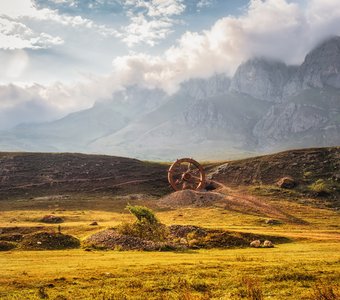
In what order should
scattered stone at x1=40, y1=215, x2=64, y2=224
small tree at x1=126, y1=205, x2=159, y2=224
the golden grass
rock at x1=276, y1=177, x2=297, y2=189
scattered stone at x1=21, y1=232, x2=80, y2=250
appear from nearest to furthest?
the golden grass, scattered stone at x1=21, y1=232, x2=80, y2=250, small tree at x1=126, y1=205, x2=159, y2=224, scattered stone at x1=40, y1=215, x2=64, y2=224, rock at x1=276, y1=177, x2=297, y2=189

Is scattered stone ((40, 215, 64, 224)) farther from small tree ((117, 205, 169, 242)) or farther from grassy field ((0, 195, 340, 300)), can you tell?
grassy field ((0, 195, 340, 300))

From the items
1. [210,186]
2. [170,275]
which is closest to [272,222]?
[210,186]

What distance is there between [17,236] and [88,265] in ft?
65.6

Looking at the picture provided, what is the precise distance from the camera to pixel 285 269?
95.3 feet

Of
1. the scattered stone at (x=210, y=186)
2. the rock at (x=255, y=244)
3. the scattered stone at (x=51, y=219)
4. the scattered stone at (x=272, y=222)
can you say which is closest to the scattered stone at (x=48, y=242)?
the rock at (x=255, y=244)

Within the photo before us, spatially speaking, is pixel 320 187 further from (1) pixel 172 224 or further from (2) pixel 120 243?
(2) pixel 120 243

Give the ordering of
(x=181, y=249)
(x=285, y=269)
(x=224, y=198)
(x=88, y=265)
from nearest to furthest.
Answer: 1. (x=285, y=269)
2. (x=88, y=265)
3. (x=181, y=249)
4. (x=224, y=198)

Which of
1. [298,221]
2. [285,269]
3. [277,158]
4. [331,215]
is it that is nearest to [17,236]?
[285,269]

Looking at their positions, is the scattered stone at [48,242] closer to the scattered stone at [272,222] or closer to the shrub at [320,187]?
the scattered stone at [272,222]

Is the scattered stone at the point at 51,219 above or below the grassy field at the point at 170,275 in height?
below

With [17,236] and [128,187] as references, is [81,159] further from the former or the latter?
[17,236]

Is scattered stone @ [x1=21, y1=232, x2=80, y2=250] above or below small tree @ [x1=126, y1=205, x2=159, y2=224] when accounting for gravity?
below

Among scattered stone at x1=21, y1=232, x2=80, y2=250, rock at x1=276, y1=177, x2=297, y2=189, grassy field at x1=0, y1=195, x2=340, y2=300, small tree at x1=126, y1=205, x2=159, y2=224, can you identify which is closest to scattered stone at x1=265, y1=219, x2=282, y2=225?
grassy field at x1=0, y1=195, x2=340, y2=300

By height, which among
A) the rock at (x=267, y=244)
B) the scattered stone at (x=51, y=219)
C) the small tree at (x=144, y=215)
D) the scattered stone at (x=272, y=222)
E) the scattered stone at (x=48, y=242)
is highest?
the small tree at (x=144, y=215)
